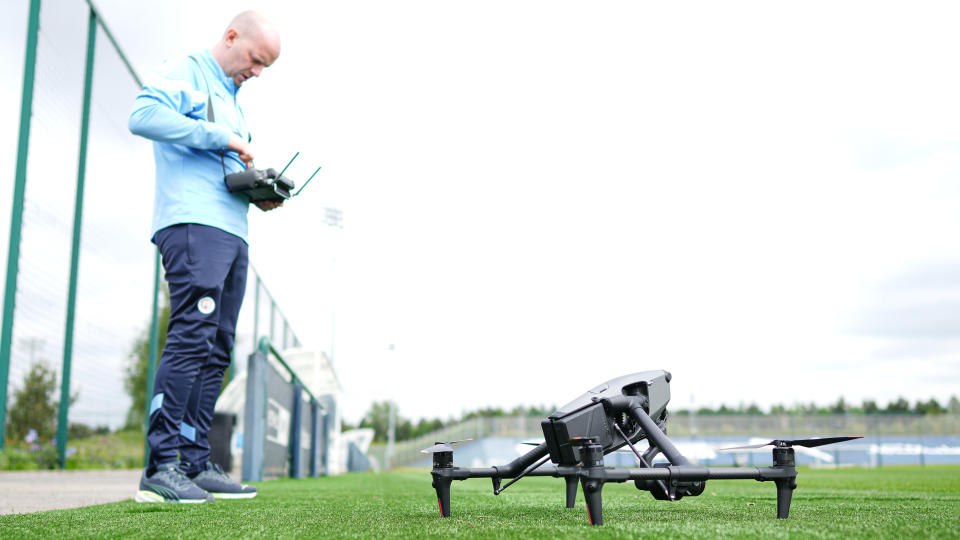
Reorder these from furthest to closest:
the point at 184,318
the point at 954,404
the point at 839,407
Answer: the point at 839,407
the point at 954,404
the point at 184,318

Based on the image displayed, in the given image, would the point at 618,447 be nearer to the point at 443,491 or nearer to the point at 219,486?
the point at 443,491

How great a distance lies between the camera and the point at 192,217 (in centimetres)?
261

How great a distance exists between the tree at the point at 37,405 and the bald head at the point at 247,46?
3296mm

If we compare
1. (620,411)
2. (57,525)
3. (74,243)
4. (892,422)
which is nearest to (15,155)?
(74,243)

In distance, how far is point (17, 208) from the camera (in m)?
4.64

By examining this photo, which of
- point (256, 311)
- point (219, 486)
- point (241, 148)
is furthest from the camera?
point (256, 311)

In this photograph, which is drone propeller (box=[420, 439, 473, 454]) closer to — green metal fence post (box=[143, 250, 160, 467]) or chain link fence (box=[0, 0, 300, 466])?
chain link fence (box=[0, 0, 300, 466])

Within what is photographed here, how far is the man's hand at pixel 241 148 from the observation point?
2660 mm

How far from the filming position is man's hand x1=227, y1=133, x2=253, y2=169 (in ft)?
8.73

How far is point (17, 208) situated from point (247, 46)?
9.19 feet

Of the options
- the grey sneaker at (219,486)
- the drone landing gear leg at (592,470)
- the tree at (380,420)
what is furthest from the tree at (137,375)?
the tree at (380,420)

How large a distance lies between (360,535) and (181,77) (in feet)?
6.78

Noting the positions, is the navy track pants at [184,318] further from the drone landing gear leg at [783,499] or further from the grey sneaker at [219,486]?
the drone landing gear leg at [783,499]

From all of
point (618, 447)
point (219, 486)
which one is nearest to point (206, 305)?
point (219, 486)
